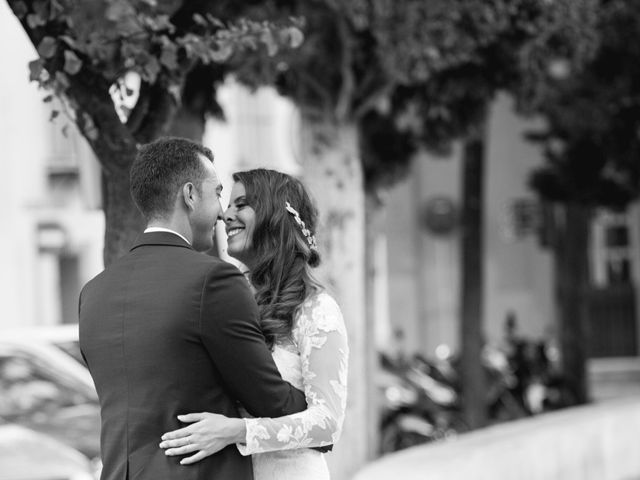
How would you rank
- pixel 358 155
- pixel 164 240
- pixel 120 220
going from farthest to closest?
pixel 358 155 → pixel 120 220 → pixel 164 240

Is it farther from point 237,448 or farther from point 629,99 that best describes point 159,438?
point 629,99

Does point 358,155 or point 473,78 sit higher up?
point 473,78

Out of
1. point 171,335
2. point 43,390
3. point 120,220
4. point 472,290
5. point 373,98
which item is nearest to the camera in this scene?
point 171,335

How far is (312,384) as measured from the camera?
375 cm

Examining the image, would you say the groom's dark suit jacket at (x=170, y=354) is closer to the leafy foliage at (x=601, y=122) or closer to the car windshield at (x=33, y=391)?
the car windshield at (x=33, y=391)

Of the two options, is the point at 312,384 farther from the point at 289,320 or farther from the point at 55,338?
the point at 55,338

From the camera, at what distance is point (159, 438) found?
3.48 m

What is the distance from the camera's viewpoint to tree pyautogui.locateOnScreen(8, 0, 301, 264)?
4973 mm

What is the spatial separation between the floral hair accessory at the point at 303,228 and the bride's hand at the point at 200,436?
683 millimetres

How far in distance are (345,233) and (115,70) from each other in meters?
5.13

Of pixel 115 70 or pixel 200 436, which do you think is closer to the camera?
pixel 200 436

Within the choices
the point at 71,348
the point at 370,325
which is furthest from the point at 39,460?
the point at 370,325

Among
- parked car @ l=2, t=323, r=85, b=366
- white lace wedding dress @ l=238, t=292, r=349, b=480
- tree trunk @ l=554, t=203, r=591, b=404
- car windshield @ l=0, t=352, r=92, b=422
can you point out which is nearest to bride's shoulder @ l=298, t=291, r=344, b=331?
white lace wedding dress @ l=238, t=292, r=349, b=480

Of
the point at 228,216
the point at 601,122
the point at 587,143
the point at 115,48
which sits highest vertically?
the point at 601,122
